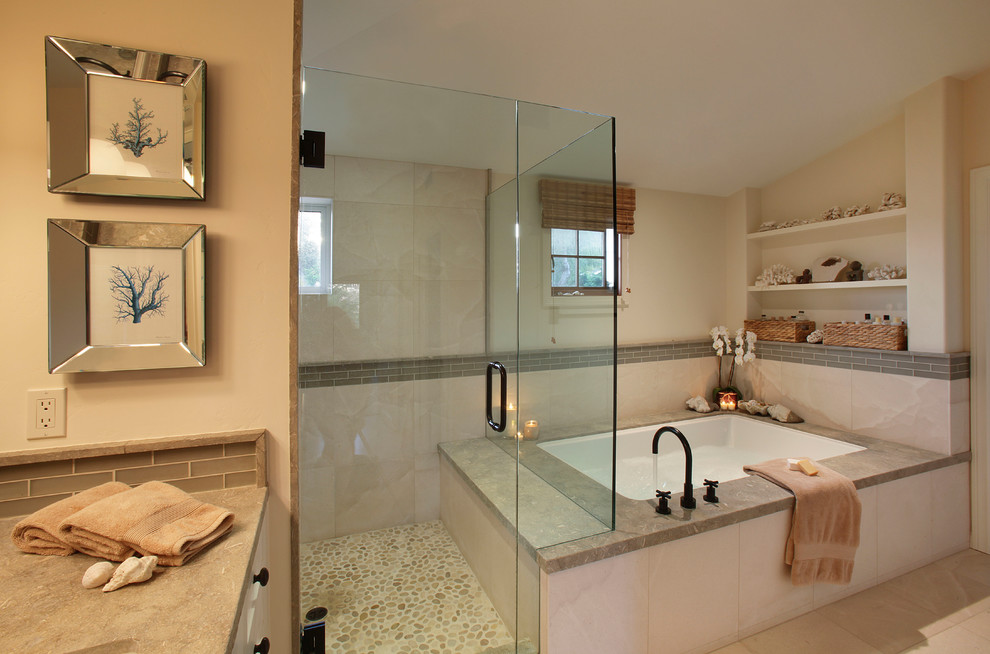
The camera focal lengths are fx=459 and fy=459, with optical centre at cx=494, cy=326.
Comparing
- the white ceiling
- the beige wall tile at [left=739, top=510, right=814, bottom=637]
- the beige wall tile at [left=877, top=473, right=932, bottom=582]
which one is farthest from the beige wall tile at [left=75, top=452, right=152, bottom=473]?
the beige wall tile at [left=877, top=473, right=932, bottom=582]

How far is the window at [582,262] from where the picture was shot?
6.39ft

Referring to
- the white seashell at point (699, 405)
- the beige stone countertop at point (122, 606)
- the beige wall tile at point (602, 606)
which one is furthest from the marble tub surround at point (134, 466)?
the white seashell at point (699, 405)

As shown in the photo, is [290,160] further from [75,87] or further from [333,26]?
[333,26]

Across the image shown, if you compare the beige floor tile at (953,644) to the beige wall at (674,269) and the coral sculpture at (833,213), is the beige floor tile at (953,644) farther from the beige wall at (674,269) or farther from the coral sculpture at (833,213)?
the coral sculpture at (833,213)

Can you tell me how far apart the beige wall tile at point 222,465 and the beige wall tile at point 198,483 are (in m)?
0.01

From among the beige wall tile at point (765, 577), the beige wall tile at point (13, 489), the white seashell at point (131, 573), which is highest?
the beige wall tile at point (13, 489)

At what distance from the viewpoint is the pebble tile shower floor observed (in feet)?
5.41

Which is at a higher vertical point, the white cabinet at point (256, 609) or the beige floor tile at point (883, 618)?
the white cabinet at point (256, 609)

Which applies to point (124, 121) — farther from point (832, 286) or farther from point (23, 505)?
point (832, 286)

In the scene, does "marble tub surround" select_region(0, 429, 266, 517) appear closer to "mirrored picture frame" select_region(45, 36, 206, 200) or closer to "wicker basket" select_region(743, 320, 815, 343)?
"mirrored picture frame" select_region(45, 36, 206, 200)

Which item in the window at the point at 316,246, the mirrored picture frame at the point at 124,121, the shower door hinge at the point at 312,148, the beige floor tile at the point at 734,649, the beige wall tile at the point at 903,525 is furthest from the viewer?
the beige wall tile at the point at 903,525

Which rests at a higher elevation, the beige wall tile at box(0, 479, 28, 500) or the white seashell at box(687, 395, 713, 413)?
the beige wall tile at box(0, 479, 28, 500)

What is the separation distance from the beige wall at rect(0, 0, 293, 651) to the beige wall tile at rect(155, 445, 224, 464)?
0.05 metres

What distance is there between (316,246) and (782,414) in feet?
11.0
